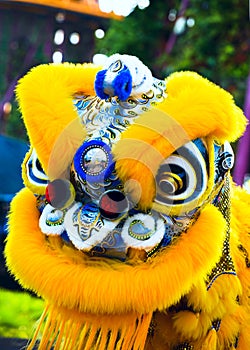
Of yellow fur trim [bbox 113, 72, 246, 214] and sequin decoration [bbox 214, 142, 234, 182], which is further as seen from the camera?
sequin decoration [bbox 214, 142, 234, 182]

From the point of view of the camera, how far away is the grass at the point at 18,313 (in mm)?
2838

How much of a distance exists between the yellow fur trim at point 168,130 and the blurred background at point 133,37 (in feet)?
12.8

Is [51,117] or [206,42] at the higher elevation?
[51,117]

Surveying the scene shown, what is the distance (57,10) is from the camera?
759 cm

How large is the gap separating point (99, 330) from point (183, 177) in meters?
0.40

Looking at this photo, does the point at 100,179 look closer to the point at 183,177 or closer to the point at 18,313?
the point at 183,177

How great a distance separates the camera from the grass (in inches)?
112

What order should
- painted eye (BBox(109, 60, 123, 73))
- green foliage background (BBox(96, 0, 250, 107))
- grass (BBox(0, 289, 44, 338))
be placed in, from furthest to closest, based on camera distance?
green foliage background (BBox(96, 0, 250, 107))
grass (BBox(0, 289, 44, 338))
painted eye (BBox(109, 60, 123, 73))

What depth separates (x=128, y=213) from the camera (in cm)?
154

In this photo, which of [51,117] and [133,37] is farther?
[133,37]

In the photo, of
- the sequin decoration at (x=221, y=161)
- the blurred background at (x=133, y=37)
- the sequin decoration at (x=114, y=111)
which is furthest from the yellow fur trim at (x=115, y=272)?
the blurred background at (x=133, y=37)

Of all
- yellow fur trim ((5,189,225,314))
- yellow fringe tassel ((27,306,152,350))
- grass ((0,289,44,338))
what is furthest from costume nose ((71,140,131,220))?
grass ((0,289,44,338))

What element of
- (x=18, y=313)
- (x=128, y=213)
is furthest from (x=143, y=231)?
(x=18, y=313)

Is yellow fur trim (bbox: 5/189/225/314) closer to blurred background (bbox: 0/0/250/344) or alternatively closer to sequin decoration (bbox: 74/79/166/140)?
sequin decoration (bbox: 74/79/166/140)
